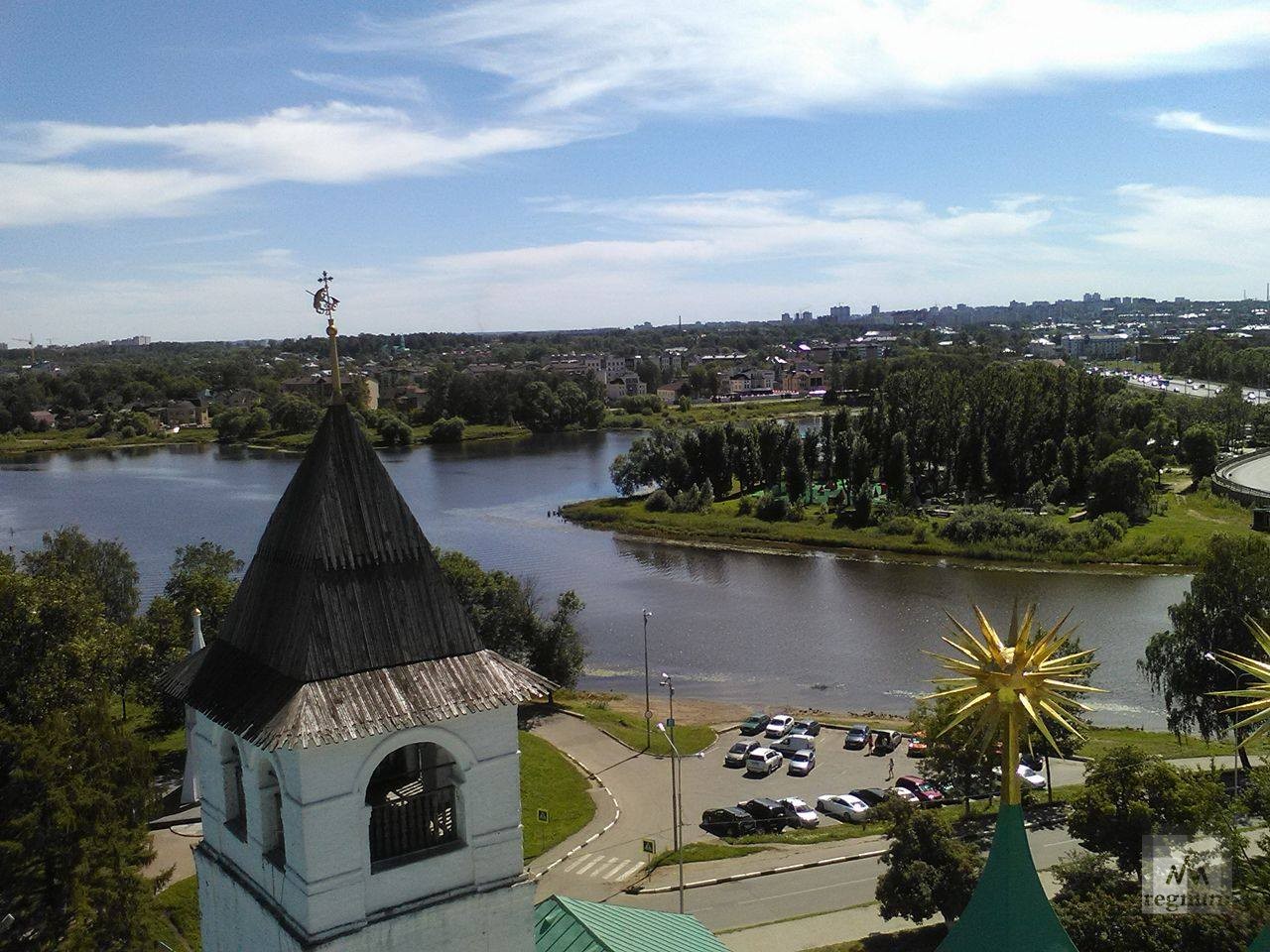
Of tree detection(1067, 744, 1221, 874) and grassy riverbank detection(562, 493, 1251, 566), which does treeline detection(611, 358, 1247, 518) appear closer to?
grassy riverbank detection(562, 493, 1251, 566)

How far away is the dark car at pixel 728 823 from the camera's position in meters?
23.3

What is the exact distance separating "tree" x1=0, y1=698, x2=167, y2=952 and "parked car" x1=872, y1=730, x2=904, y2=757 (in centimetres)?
1850

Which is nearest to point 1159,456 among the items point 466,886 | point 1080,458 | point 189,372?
point 1080,458

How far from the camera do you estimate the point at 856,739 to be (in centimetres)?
2894

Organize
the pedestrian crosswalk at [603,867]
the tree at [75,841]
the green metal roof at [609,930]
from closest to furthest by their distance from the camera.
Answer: the green metal roof at [609,930], the tree at [75,841], the pedestrian crosswalk at [603,867]

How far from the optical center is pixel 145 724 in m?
29.5

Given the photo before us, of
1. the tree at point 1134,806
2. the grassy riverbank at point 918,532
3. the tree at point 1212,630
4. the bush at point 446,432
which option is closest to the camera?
the tree at point 1134,806

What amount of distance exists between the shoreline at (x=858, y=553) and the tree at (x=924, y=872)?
3392 cm

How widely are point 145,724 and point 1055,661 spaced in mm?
26866

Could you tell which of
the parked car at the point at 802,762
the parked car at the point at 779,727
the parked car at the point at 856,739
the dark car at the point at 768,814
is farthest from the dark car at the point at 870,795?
the parked car at the point at 779,727

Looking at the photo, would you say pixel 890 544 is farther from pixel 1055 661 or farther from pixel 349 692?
pixel 349 692

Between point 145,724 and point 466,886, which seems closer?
point 466,886

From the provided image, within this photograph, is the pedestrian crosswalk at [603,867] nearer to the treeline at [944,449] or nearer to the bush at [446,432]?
the treeline at [944,449]

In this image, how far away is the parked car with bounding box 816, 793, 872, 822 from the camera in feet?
79.3
